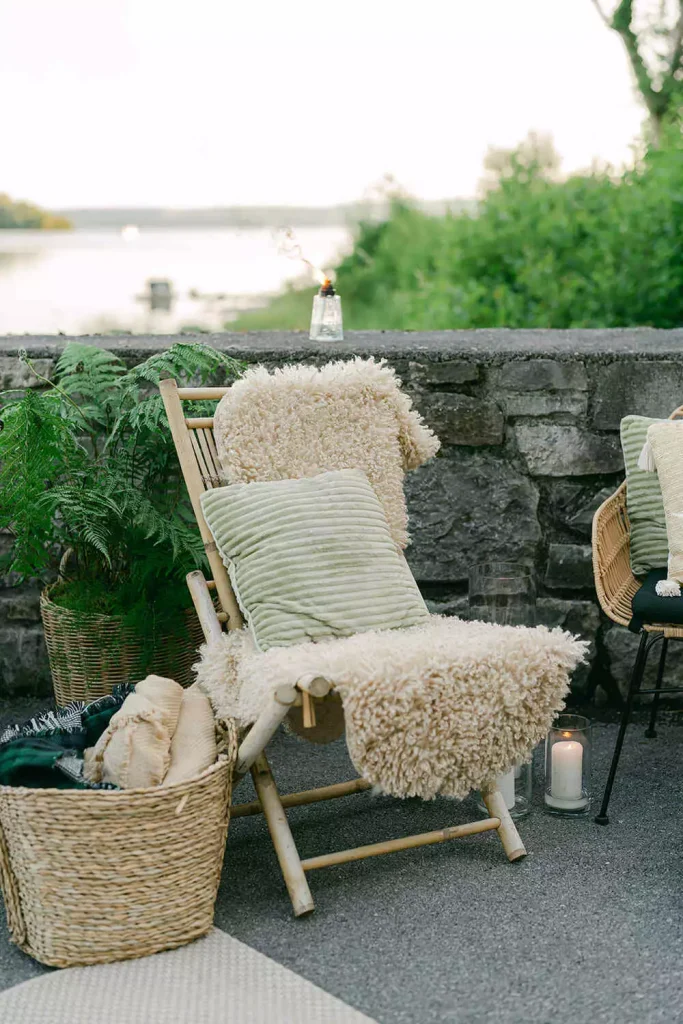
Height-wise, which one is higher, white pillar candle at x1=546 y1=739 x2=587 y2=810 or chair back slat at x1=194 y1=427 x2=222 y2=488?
chair back slat at x1=194 y1=427 x2=222 y2=488

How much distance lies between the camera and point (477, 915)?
1862mm

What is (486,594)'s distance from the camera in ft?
7.73

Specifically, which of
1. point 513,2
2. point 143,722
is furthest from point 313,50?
point 143,722

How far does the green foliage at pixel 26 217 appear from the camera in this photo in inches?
240

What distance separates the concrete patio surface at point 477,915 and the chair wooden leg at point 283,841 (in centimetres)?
4

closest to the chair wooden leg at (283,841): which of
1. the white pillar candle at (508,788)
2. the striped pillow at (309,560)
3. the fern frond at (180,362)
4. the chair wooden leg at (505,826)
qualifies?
the striped pillow at (309,560)

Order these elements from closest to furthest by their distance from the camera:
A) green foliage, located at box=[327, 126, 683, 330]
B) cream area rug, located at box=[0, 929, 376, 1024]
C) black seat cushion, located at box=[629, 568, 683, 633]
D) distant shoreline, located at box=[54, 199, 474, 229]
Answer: cream area rug, located at box=[0, 929, 376, 1024] → black seat cushion, located at box=[629, 568, 683, 633] → green foliage, located at box=[327, 126, 683, 330] → distant shoreline, located at box=[54, 199, 474, 229]

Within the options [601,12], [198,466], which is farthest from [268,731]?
[601,12]

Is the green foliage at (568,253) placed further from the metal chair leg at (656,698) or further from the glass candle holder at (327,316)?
the metal chair leg at (656,698)

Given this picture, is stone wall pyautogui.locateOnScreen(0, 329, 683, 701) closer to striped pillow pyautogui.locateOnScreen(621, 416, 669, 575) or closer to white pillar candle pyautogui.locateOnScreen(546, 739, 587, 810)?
striped pillow pyautogui.locateOnScreen(621, 416, 669, 575)

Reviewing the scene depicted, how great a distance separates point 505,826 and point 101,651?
1016 mm

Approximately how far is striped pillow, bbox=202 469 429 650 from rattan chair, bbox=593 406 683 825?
0.46 meters

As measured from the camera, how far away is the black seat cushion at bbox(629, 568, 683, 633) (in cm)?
210

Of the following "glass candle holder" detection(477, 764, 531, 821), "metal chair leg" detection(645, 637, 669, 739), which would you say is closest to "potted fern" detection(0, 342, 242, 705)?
"glass candle holder" detection(477, 764, 531, 821)
